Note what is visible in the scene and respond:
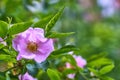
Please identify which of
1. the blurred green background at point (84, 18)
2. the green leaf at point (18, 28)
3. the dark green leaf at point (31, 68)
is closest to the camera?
the green leaf at point (18, 28)

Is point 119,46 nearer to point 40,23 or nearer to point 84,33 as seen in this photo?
point 84,33

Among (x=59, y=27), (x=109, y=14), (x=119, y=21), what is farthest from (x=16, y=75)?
(x=109, y=14)

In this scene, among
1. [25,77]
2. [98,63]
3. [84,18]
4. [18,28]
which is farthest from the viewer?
[84,18]

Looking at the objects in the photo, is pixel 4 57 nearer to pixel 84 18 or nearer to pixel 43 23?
pixel 43 23

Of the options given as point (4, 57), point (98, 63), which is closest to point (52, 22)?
point (4, 57)

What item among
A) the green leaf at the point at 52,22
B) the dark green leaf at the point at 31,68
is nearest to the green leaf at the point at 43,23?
the green leaf at the point at 52,22

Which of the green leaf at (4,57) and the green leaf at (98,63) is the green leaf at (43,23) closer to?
the green leaf at (4,57)
